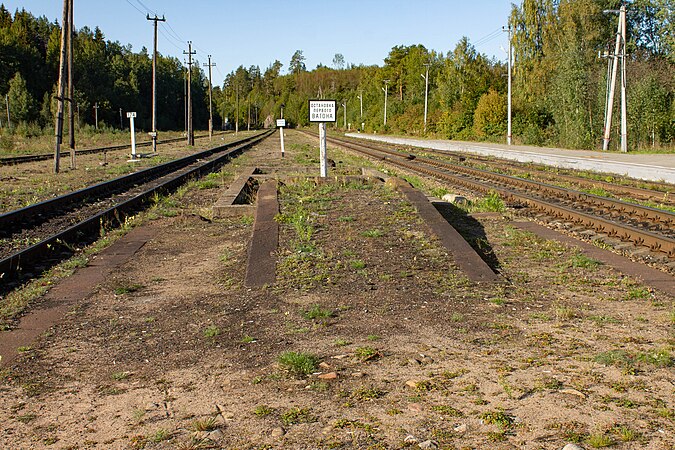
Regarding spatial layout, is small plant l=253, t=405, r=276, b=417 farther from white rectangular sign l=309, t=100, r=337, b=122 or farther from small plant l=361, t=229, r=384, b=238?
white rectangular sign l=309, t=100, r=337, b=122

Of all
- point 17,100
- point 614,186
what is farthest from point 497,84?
point 614,186

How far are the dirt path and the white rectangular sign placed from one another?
9.44 m

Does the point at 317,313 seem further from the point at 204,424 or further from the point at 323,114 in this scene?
the point at 323,114

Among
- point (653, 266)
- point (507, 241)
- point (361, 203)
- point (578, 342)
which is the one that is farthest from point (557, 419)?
point (361, 203)

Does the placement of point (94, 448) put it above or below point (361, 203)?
below

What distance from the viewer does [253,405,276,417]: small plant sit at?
4082 mm

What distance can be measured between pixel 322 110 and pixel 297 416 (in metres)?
14.5

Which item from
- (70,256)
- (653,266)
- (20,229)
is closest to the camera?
(653,266)

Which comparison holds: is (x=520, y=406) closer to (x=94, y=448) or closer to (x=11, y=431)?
(x=94, y=448)

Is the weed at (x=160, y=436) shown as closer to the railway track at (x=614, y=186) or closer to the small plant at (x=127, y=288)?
the small plant at (x=127, y=288)

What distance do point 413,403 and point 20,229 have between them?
9.85 m

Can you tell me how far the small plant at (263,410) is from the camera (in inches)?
161

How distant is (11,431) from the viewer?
154 inches

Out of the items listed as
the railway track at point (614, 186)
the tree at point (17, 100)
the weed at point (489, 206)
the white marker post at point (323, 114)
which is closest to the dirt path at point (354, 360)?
the weed at point (489, 206)
